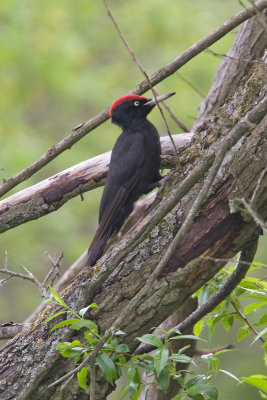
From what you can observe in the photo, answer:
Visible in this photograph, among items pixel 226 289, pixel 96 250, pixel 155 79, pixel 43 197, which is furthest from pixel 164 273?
pixel 43 197

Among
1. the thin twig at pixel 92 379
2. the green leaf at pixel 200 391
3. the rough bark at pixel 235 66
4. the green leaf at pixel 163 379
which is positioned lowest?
the green leaf at pixel 200 391

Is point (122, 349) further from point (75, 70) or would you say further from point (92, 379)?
point (75, 70)

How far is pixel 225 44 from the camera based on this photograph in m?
8.73

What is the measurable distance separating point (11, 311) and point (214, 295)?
8226 millimetres

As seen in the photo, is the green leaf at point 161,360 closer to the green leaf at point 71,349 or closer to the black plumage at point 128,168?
the green leaf at point 71,349

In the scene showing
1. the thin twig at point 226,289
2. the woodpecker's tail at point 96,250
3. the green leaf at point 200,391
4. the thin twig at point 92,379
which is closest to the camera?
the green leaf at point 200,391

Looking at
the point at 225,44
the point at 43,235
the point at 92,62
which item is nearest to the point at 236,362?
the point at 43,235

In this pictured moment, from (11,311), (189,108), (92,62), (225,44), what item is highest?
(92,62)

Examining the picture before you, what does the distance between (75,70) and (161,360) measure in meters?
8.08

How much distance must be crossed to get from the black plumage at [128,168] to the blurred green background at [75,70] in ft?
11.8

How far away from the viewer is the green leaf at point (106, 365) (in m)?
2.45

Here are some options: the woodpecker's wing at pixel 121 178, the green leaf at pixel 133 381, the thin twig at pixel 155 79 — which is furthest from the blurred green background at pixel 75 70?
the green leaf at pixel 133 381

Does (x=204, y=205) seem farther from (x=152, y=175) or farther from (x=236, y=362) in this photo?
(x=236, y=362)

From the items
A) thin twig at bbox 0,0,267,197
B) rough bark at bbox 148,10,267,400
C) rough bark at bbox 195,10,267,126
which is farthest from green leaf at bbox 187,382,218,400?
rough bark at bbox 195,10,267,126
